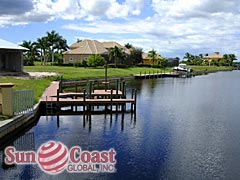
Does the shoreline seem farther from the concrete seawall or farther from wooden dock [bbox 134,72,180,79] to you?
→ wooden dock [bbox 134,72,180,79]

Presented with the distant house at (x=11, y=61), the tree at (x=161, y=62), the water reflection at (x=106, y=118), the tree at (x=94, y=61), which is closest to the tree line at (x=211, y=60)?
the tree at (x=161, y=62)

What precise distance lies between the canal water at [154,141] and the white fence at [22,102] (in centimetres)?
134

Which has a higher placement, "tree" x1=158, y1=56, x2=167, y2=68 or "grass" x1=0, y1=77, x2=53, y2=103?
"tree" x1=158, y1=56, x2=167, y2=68

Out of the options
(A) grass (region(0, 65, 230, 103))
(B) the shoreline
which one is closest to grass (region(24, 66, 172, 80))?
(A) grass (region(0, 65, 230, 103))

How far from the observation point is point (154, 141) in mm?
17281

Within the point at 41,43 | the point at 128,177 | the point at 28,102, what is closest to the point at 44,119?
the point at 28,102

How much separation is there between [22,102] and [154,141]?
27.1ft

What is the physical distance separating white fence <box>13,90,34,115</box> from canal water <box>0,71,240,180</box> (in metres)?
1.34

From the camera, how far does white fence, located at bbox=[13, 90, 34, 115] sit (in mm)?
18359

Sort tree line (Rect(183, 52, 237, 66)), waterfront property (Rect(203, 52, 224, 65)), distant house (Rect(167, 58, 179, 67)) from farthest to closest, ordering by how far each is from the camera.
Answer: waterfront property (Rect(203, 52, 224, 65)), tree line (Rect(183, 52, 237, 66)), distant house (Rect(167, 58, 179, 67))

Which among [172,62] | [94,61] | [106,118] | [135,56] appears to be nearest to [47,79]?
[106,118]

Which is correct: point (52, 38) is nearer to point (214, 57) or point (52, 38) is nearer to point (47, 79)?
point (47, 79)

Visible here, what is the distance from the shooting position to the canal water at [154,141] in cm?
1282

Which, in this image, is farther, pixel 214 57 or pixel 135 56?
pixel 214 57
